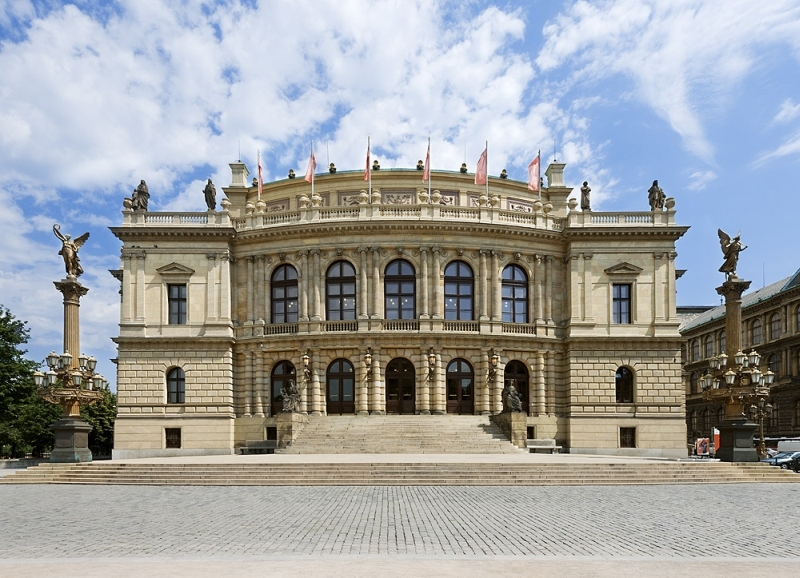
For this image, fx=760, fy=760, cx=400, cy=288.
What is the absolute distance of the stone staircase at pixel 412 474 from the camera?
28.8 meters

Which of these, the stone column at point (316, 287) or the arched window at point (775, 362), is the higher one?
the stone column at point (316, 287)

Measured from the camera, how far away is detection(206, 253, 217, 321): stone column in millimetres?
49594

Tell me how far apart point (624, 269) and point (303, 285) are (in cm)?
2105

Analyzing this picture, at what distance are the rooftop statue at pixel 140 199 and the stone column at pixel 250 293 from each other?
7.82m

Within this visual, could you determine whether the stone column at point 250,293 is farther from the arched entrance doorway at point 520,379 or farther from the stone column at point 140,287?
the arched entrance doorway at point 520,379

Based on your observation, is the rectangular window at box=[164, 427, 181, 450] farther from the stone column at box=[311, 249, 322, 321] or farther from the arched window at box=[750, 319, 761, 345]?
the arched window at box=[750, 319, 761, 345]

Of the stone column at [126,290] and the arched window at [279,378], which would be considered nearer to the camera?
the stone column at [126,290]

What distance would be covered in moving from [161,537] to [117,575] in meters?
3.85

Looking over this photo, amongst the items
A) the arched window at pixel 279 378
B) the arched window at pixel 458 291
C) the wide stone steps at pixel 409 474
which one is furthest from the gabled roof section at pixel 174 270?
the wide stone steps at pixel 409 474

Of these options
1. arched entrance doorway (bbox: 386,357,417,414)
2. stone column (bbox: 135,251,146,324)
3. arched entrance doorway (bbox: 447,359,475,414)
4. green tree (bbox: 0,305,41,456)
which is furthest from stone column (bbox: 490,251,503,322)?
green tree (bbox: 0,305,41,456)

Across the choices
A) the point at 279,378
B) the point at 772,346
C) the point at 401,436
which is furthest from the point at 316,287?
the point at 772,346

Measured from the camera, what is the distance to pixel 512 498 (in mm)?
23156

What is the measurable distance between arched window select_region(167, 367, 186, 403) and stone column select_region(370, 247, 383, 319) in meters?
13.1

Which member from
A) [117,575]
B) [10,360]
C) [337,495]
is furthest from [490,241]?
[117,575]
